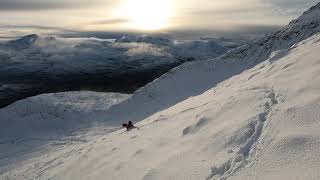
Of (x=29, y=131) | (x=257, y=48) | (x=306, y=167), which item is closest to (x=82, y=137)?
(x=29, y=131)

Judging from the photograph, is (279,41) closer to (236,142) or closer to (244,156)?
(236,142)

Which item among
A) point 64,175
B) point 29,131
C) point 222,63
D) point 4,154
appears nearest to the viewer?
point 64,175

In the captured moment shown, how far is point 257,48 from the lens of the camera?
71562 millimetres

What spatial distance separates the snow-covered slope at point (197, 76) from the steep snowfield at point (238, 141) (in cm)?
2920

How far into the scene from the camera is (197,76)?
197ft

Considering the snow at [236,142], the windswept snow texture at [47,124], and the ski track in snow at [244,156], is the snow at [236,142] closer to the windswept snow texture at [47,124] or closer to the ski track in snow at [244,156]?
the ski track in snow at [244,156]

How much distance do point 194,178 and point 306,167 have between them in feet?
10.1

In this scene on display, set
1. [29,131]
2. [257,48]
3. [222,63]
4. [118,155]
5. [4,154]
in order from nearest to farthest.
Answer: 1. [118,155]
2. [4,154]
3. [29,131]
4. [222,63]
5. [257,48]

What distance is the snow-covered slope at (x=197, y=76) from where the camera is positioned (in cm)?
5284

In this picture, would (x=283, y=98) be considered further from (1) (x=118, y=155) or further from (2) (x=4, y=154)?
(2) (x=4, y=154)

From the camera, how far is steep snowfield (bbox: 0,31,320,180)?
11.0 meters

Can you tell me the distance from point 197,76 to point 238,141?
47.1 m

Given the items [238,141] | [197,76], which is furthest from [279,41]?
[238,141]

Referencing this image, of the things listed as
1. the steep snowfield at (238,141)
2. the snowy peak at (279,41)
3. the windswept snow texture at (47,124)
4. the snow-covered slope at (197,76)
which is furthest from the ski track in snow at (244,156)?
the snowy peak at (279,41)
